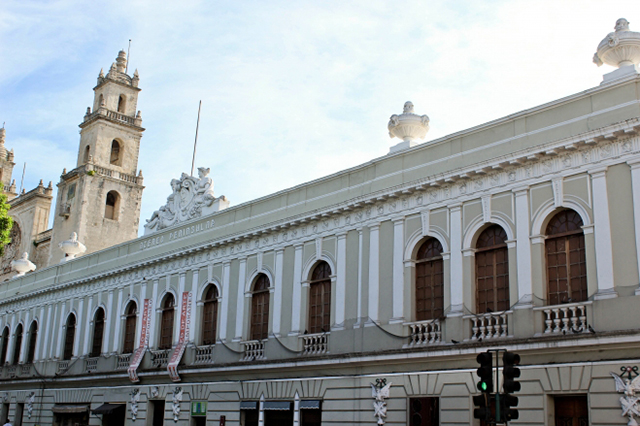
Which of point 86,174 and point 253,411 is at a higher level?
point 86,174

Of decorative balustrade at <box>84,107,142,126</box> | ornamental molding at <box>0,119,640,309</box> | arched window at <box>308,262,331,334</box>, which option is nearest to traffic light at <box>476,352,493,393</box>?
ornamental molding at <box>0,119,640,309</box>

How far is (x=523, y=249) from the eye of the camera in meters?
17.0

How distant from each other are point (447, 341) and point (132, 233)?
36.9 meters

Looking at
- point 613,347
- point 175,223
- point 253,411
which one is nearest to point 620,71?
point 613,347

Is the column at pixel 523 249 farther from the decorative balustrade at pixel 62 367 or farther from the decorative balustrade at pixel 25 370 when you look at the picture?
the decorative balustrade at pixel 25 370

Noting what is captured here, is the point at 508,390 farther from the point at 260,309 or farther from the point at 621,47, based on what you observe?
the point at 260,309

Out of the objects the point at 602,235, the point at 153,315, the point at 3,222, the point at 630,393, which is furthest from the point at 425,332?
the point at 3,222

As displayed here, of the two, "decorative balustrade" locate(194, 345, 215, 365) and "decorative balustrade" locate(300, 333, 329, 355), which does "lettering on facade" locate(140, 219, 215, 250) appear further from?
"decorative balustrade" locate(300, 333, 329, 355)

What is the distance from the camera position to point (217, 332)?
25.3 m

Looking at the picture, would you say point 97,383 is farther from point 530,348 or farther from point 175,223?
point 530,348

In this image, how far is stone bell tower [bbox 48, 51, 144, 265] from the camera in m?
49.4

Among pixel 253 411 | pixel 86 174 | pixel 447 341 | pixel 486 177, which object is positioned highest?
pixel 86 174

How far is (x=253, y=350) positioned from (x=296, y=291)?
245 centimetres

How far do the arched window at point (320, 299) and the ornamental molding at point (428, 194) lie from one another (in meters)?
1.05
